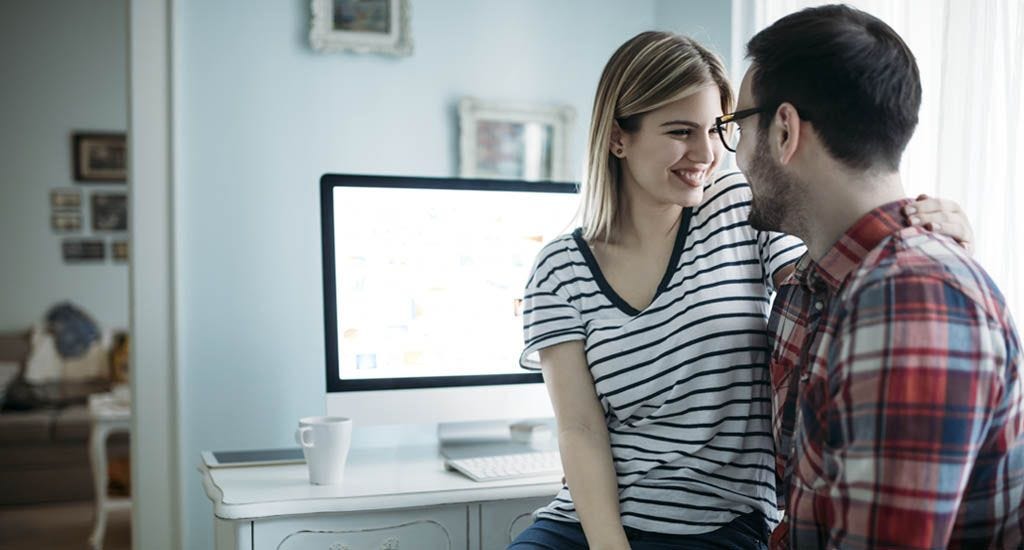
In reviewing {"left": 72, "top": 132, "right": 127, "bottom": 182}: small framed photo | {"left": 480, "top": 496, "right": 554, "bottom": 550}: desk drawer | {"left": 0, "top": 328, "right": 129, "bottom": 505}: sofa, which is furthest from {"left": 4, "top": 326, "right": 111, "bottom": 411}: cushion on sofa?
{"left": 480, "top": 496, "right": 554, "bottom": 550}: desk drawer

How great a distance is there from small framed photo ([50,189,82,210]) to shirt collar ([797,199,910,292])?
5.51m

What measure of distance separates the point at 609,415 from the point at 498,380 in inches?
18.8

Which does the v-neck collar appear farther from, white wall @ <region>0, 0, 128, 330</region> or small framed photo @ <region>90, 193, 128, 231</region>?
small framed photo @ <region>90, 193, 128, 231</region>

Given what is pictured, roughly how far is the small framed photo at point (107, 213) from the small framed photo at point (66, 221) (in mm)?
83

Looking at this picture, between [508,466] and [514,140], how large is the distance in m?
0.93

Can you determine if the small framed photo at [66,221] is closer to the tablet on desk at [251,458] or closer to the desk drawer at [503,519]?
the tablet on desk at [251,458]

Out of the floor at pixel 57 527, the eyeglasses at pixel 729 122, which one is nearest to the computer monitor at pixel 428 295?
the eyeglasses at pixel 729 122

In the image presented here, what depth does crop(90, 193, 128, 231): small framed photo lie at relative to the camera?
575cm

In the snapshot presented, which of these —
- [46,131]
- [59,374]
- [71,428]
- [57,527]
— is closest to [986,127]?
[57,527]

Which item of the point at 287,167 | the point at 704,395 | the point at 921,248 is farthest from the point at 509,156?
the point at 921,248

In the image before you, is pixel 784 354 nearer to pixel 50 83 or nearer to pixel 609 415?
pixel 609 415

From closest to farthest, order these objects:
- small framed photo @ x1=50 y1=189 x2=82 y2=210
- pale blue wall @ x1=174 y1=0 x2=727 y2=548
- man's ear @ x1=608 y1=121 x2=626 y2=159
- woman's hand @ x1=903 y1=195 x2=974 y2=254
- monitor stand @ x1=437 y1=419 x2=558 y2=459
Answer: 1. woman's hand @ x1=903 y1=195 x2=974 y2=254
2. man's ear @ x1=608 y1=121 x2=626 y2=159
3. monitor stand @ x1=437 y1=419 x2=558 y2=459
4. pale blue wall @ x1=174 y1=0 x2=727 y2=548
5. small framed photo @ x1=50 y1=189 x2=82 y2=210

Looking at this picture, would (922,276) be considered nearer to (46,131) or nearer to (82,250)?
(82,250)

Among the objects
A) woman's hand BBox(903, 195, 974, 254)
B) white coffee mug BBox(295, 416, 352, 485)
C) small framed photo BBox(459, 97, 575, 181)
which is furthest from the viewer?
small framed photo BBox(459, 97, 575, 181)
